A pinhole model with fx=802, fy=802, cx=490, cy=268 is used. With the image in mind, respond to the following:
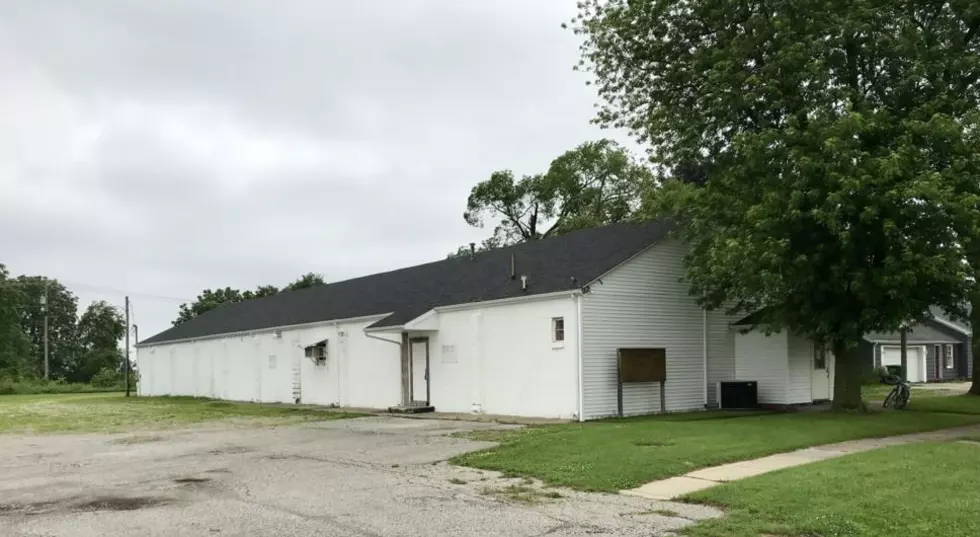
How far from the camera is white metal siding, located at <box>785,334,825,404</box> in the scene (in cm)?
2273

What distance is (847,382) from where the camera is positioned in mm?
19812

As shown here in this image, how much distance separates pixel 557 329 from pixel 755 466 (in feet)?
30.2

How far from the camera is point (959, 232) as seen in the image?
15.8m

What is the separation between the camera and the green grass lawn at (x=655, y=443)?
1117 cm

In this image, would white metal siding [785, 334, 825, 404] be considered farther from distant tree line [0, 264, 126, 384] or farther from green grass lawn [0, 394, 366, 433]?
distant tree line [0, 264, 126, 384]

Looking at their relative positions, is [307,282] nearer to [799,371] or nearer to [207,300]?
[207,300]

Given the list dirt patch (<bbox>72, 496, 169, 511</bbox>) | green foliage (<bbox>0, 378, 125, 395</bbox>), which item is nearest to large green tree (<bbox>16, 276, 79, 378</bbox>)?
green foliage (<bbox>0, 378, 125, 395</bbox>)

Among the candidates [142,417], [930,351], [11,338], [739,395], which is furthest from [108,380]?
[930,351]

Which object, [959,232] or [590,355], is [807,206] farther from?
[590,355]

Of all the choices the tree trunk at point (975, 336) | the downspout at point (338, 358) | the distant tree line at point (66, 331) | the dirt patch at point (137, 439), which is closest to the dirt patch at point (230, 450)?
the dirt patch at point (137, 439)

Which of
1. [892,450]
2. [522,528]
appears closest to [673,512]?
[522,528]

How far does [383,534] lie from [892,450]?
8915 millimetres

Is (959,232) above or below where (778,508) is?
above

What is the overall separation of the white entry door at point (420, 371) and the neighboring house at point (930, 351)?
80.3 feet
